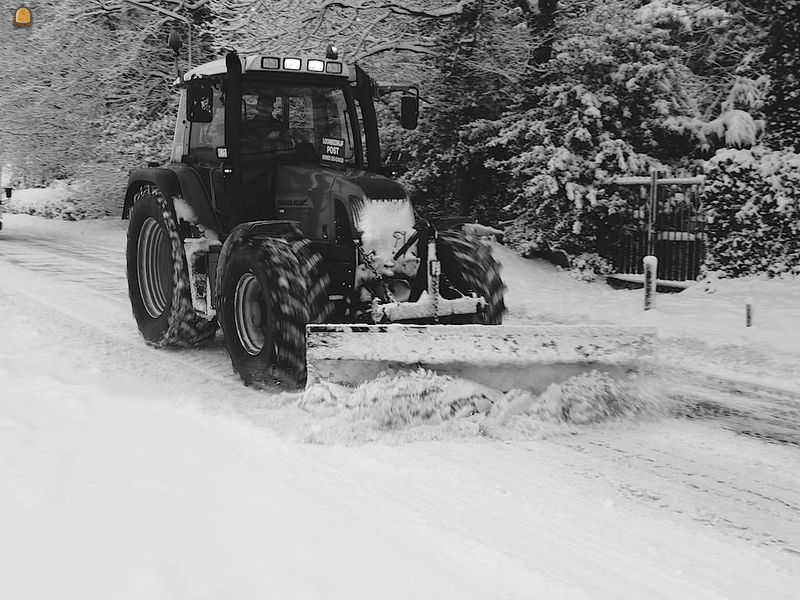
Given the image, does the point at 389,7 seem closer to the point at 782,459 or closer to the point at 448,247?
the point at 448,247

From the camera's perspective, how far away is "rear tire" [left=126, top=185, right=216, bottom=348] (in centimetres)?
687

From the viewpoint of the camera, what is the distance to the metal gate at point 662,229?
1223 centimetres

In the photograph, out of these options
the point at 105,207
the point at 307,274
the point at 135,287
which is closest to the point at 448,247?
the point at 307,274

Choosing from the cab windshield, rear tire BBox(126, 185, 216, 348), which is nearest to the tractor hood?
the cab windshield

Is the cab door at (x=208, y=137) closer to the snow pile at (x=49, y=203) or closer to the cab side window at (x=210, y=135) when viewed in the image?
the cab side window at (x=210, y=135)

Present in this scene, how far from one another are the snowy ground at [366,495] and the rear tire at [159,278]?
527mm

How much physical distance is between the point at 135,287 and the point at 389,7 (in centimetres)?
900

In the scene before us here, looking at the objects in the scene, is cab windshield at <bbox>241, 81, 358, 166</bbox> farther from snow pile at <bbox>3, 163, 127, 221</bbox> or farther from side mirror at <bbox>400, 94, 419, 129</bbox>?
snow pile at <bbox>3, 163, 127, 221</bbox>

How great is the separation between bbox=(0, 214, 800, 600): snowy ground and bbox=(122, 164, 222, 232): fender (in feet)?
3.80

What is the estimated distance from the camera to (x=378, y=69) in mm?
15758

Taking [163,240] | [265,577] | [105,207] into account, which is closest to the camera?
[265,577]

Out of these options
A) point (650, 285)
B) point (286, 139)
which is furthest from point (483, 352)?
point (650, 285)

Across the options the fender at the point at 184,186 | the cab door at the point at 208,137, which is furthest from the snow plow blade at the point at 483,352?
the fender at the point at 184,186

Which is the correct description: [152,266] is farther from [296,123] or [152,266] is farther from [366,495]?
[366,495]
